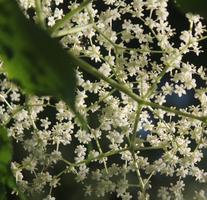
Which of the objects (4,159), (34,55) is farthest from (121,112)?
(34,55)

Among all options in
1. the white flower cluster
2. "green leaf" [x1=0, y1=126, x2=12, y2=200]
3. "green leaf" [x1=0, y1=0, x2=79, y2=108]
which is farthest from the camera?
the white flower cluster

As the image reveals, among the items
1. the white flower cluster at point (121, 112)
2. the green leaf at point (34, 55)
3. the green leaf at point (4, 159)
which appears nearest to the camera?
the green leaf at point (34, 55)

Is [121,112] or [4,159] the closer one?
[4,159]

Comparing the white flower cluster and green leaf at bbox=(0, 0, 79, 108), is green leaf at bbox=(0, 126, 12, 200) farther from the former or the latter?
the white flower cluster

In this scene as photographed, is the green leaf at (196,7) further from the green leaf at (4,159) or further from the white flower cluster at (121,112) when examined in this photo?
the white flower cluster at (121,112)

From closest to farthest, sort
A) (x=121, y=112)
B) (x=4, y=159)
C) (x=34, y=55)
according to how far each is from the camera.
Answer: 1. (x=34, y=55)
2. (x=4, y=159)
3. (x=121, y=112)

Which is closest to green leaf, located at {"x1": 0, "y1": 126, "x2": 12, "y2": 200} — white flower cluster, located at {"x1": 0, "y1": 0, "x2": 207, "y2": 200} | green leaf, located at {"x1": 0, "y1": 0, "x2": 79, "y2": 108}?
green leaf, located at {"x1": 0, "y1": 0, "x2": 79, "y2": 108}

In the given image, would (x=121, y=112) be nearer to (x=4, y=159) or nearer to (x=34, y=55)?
(x=4, y=159)

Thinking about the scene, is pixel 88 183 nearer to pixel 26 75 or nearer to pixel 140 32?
pixel 140 32

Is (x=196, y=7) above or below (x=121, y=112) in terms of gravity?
below

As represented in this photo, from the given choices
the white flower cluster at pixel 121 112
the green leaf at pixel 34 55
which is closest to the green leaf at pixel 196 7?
the green leaf at pixel 34 55
